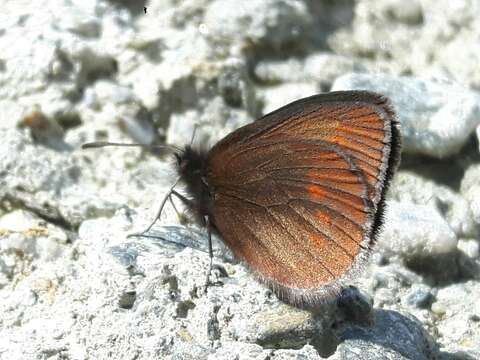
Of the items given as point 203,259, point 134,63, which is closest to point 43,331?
point 203,259

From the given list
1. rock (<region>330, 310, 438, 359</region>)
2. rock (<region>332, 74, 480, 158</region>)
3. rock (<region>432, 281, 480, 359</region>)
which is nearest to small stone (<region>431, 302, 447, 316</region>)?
rock (<region>432, 281, 480, 359</region>)

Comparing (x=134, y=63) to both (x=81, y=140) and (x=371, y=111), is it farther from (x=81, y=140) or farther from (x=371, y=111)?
(x=371, y=111)

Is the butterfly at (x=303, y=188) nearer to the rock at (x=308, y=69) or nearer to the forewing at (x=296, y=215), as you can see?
the forewing at (x=296, y=215)

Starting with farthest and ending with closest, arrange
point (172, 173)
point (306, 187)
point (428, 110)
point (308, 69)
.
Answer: point (308, 69), point (428, 110), point (172, 173), point (306, 187)

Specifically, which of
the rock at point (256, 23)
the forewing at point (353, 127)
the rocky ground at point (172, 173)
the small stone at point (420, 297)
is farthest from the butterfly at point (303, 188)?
the rock at point (256, 23)

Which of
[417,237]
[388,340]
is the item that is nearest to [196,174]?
[417,237]

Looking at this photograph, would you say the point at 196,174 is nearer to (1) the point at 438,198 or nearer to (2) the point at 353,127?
(2) the point at 353,127
